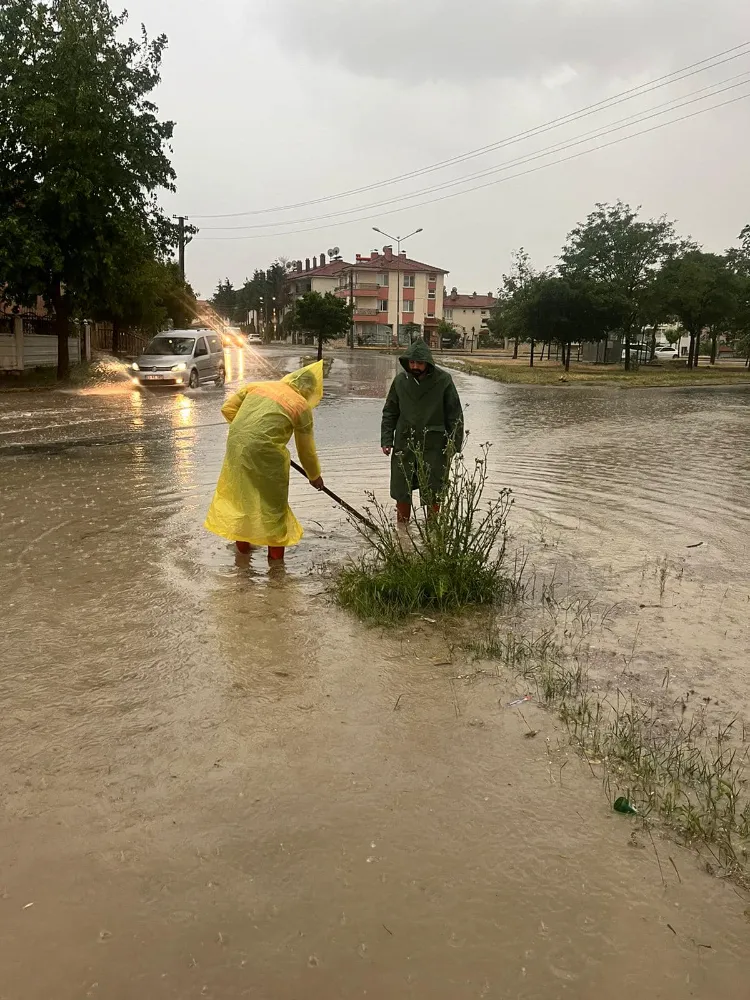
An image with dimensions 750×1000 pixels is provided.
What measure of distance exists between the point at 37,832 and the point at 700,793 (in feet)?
7.64

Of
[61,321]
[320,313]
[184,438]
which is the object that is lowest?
[184,438]

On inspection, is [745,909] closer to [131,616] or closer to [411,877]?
[411,877]

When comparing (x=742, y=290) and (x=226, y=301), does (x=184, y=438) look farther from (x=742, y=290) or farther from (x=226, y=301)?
(x=226, y=301)

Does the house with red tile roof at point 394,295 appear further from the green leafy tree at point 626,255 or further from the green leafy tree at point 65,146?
the green leafy tree at point 65,146

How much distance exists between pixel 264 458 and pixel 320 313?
3898 centimetres

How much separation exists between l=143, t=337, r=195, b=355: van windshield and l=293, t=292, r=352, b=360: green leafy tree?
1878 centimetres

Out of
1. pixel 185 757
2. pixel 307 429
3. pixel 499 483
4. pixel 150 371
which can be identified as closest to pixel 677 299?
pixel 150 371

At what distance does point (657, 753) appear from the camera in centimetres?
319

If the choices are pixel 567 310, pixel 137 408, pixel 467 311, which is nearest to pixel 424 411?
pixel 137 408

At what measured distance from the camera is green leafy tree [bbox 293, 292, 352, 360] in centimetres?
4303

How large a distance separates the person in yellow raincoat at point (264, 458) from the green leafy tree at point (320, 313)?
37.8 m

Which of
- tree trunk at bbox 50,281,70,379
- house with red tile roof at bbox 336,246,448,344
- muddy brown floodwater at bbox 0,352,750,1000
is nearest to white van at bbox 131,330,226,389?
tree trunk at bbox 50,281,70,379

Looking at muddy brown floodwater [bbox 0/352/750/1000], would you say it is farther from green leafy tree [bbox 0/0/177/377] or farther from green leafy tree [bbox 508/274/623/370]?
green leafy tree [bbox 508/274/623/370]

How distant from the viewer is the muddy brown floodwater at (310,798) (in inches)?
85.2
